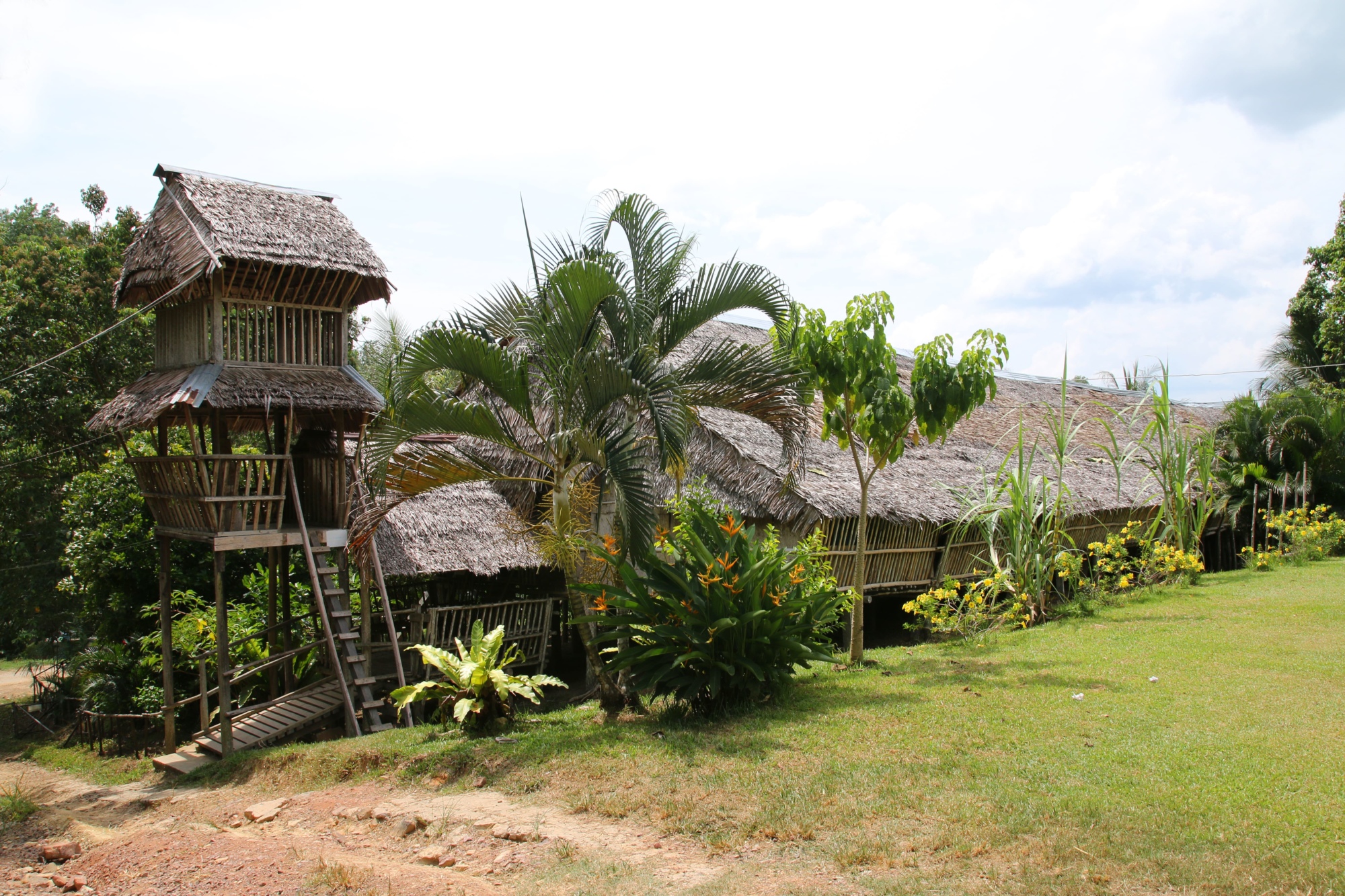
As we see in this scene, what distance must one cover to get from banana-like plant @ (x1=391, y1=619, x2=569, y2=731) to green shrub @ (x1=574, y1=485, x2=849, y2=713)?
86cm

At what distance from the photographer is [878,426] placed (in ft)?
28.3

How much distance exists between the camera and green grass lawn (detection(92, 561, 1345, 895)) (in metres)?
4.17

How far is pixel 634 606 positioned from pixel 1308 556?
1312 centimetres

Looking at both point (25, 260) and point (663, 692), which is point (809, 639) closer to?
point (663, 692)

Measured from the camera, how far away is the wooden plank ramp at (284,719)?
30.0ft

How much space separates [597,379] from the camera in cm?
712

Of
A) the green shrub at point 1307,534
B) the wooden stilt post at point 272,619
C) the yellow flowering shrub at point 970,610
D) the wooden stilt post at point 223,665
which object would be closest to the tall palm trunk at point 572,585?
the wooden stilt post at point 223,665

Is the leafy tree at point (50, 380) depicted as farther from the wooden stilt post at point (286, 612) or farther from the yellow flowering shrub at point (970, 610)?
the yellow flowering shrub at point (970, 610)

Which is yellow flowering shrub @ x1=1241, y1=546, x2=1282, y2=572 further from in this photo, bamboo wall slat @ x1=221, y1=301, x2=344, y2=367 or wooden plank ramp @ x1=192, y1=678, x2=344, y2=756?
bamboo wall slat @ x1=221, y1=301, x2=344, y2=367

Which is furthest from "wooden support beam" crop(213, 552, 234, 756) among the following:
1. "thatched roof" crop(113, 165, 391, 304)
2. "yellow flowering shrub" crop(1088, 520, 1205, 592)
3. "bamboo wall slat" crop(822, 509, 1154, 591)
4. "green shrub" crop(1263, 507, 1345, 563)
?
"green shrub" crop(1263, 507, 1345, 563)

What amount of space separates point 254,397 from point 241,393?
0.12 m

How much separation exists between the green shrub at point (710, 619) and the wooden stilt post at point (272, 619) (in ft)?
17.4

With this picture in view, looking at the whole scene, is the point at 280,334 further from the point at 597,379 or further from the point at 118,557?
the point at 597,379

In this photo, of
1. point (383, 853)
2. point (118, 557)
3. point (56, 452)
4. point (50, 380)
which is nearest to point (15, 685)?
point (56, 452)
